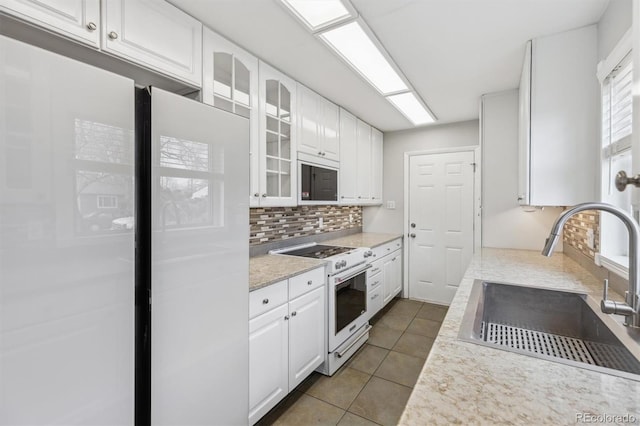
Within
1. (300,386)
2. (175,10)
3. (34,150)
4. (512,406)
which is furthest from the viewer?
(300,386)

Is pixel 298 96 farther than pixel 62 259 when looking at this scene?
Yes

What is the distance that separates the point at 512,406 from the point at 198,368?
1145 mm

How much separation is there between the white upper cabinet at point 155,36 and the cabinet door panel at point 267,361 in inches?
55.4

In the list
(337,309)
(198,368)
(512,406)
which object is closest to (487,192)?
(337,309)

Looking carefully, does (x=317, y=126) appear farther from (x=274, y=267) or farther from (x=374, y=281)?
(x=374, y=281)

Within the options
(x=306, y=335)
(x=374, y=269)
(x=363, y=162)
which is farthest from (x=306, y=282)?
(x=363, y=162)

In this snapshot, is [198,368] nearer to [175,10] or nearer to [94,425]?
[94,425]

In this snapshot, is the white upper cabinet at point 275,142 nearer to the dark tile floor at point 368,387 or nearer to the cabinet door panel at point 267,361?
the cabinet door panel at point 267,361

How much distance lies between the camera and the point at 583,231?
199 cm

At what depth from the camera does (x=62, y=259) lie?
82cm

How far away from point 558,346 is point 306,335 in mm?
1416

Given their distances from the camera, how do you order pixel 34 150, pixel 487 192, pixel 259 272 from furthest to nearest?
pixel 487 192, pixel 259 272, pixel 34 150

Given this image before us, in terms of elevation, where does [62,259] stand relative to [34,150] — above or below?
below

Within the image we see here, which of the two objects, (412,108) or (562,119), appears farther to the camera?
(412,108)
